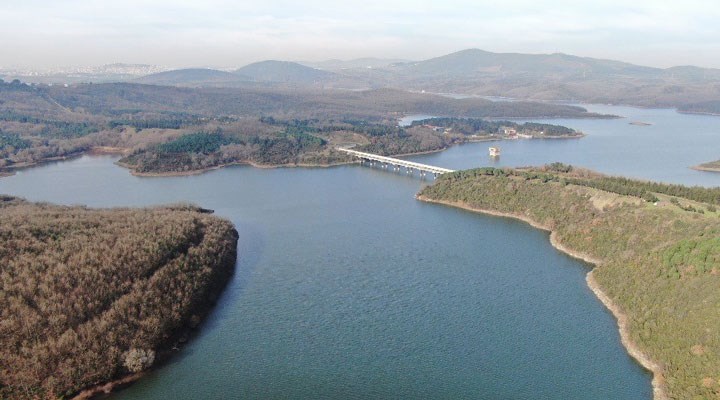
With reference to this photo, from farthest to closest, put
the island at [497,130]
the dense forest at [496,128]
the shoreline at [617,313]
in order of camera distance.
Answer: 1. the dense forest at [496,128]
2. the island at [497,130]
3. the shoreline at [617,313]

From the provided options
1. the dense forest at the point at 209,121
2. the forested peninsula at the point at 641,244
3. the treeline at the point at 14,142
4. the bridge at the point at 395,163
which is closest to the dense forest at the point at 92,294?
the forested peninsula at the point at 641,244

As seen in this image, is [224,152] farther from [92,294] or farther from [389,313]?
[389,313]

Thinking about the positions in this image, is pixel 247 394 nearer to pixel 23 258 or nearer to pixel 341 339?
pixel 341 339

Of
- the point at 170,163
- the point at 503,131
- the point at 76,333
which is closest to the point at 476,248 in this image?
the point at 76,333

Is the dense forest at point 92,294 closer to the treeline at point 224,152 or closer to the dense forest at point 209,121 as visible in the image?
the treeline at point 224,152

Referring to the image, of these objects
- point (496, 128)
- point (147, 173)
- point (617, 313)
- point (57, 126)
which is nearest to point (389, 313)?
point (617, 313)

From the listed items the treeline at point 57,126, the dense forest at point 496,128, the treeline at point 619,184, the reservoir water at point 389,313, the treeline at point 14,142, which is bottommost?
the reservoir water at point 389,313
